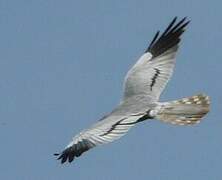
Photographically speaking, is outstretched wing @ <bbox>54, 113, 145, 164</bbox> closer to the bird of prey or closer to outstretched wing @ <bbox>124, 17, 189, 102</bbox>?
the bird of prey

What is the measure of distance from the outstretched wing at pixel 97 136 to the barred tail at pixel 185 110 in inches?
47.0

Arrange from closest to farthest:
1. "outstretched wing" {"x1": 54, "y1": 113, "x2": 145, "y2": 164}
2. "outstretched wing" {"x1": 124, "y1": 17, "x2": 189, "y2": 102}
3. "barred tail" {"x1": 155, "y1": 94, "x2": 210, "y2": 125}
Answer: "outstretched wing" {"x1": 54, "y1": 113, "x2": 145, "y2": 164} → "barred tail" {"x1": 155, "y1": 94, "x2": 210, "y2": 125} → "outstretched wing" {"x1": 124, "y1": 17, "x2": 189, "y2": 102}

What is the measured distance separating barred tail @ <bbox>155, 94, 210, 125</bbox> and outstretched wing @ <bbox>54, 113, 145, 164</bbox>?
1195mm

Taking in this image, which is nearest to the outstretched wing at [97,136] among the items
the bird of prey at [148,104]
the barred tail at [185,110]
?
the bird of prey at [148,104]

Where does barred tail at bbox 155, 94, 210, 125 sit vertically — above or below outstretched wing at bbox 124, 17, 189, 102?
below

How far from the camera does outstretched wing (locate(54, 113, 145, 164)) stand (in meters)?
18.5

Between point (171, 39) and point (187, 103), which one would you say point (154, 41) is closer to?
point (171, 39)

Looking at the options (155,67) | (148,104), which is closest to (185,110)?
(148,104)

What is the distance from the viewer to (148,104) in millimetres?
20484

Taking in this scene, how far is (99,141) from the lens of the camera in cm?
1847

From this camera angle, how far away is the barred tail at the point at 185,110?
20.2 metres

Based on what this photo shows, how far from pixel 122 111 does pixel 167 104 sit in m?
1.09

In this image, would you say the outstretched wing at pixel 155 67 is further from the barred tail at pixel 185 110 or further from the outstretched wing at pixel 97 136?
the outstretched wing at pixel 97 136

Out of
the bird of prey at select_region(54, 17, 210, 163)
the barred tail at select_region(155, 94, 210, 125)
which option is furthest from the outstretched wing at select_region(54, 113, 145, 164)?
the barred tail at select_region(155, 94, 210, 125)
